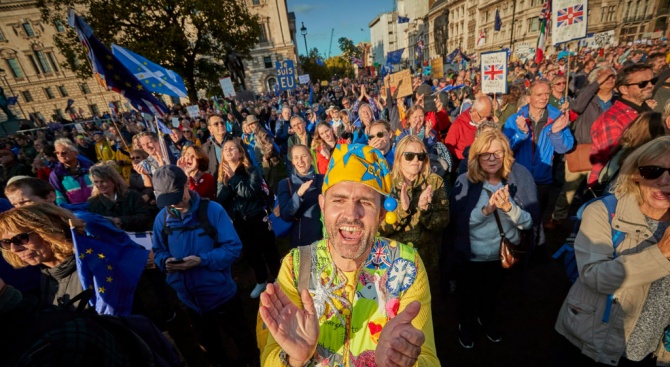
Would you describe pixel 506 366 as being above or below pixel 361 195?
below

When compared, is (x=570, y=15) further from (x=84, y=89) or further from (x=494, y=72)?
(x=84, y=89)

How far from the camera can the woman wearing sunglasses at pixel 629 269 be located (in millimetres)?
1670

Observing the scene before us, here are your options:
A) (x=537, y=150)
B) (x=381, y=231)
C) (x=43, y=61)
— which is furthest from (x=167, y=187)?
(x=43, y=61)

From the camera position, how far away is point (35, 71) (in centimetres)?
4500

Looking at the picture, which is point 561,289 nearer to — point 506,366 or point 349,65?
point 506,366

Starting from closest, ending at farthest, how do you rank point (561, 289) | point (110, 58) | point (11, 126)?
1. point (561, 289)
2. point (110, 58)
3. point (11, 126)

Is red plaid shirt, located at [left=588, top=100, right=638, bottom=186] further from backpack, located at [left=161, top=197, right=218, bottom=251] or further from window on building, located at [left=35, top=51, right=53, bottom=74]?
window on building, located at [left=35, top=51, right=53, bottom=74]

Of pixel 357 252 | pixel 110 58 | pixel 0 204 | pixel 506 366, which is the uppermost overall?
pixel 110 58

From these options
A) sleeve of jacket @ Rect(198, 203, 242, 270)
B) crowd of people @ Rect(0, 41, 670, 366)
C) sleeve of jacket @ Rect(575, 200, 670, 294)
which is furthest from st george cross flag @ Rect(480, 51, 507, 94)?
sleeve of jacket @ Rect(198, 203, 242, 270)

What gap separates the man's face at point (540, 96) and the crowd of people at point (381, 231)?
0.11ft

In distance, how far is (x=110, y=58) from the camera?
14.8 ft

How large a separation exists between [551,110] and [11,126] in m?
43.2

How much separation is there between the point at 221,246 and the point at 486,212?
8.43 ft

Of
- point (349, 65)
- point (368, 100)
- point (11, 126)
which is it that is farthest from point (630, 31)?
point (11, 126)
